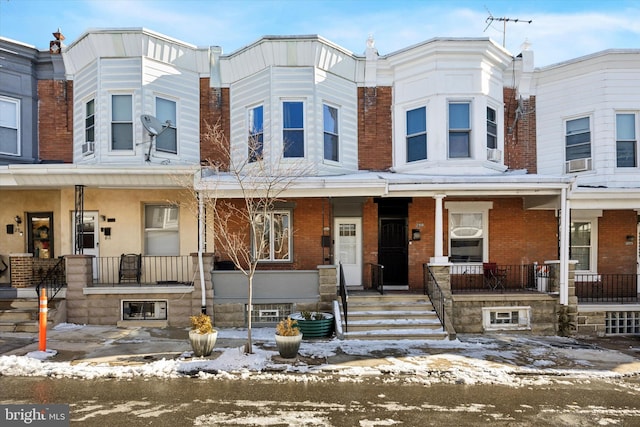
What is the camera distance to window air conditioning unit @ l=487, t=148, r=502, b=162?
1209 centimetres

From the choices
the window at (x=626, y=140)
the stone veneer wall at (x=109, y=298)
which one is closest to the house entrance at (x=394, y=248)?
the stone veneer wall at (x=109, y=298)

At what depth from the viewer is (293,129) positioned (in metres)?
11.9

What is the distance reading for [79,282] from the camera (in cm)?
1045

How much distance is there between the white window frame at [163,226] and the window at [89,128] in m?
2.25

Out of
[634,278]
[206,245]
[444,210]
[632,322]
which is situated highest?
[444,210]

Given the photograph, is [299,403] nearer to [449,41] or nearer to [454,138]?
[454,138]

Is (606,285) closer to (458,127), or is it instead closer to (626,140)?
(626,140)

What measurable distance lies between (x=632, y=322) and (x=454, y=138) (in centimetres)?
687

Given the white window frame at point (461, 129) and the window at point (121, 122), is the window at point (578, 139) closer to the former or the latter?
the white window frame at point (461, 129)

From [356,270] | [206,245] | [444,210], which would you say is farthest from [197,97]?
[444,210]

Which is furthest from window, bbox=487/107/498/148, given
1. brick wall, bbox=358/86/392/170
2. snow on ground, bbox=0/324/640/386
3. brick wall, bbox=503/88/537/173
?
snow on ground, bbox=0/324/640/386

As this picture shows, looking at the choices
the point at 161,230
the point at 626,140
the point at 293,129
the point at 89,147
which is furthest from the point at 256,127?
the point at 626,140

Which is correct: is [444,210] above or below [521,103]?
below

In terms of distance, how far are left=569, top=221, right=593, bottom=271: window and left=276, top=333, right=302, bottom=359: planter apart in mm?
9771
